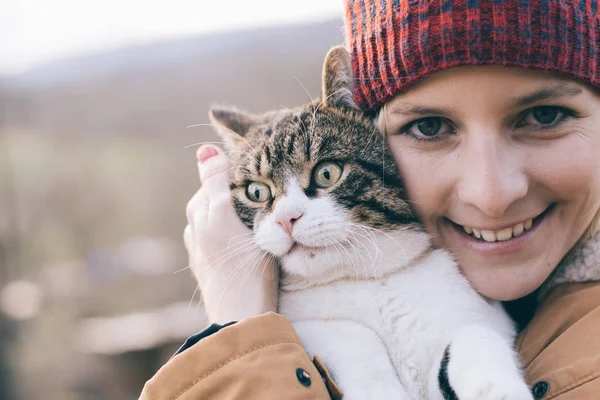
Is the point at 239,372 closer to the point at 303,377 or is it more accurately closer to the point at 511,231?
the point at 303,377

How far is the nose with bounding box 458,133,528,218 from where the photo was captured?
4.03 feet

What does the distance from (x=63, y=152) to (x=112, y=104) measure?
0.75 m

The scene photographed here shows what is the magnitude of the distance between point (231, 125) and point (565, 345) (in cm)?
122

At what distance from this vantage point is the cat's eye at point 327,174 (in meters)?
1.58

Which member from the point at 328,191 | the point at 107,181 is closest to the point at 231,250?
the point at 328,191

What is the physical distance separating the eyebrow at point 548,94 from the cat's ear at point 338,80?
50 cm

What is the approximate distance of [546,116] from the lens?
127 centimetres

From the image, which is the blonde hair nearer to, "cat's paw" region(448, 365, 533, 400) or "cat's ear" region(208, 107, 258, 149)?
"cat's paw" region(448, 365, 533, 400)

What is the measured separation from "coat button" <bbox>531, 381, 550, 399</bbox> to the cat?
0.05 metres

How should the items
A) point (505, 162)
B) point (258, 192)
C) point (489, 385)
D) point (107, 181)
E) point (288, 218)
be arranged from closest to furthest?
point (489, 385) < point (505, 162) < point (288, 218) < point (258, 192) < point (107, 181)

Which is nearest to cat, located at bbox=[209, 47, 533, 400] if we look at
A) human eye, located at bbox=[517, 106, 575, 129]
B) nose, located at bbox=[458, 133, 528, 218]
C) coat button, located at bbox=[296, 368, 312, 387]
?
coat button, located at bbox=[296, 368, 312, 387]

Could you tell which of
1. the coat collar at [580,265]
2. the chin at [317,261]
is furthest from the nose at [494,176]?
the chin at [317,261]

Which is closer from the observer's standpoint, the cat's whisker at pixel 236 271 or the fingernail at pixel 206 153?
the cat's whisker at pixel 236 271

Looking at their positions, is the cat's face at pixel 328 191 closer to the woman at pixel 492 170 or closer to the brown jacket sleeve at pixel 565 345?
the woman at pixel 492 170
